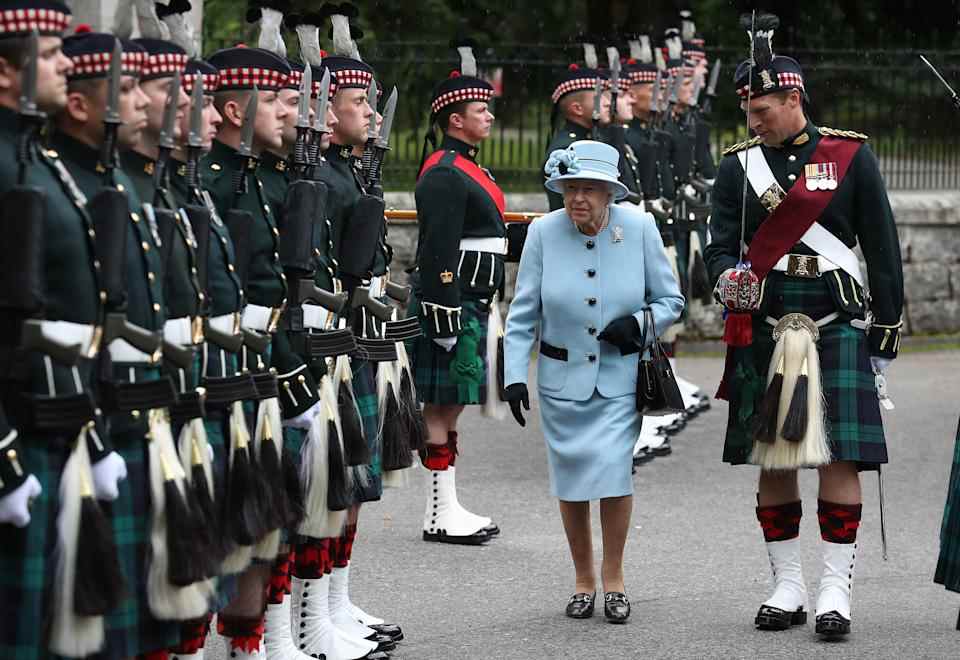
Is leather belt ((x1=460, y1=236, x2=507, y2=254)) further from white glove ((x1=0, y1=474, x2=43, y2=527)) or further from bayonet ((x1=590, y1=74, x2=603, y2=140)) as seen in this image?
white glove ((x1=0, y1=474, x2=43, y2=527))

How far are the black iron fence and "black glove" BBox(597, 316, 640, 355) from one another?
7.66 metres

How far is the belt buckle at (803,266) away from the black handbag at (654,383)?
20.5 inches

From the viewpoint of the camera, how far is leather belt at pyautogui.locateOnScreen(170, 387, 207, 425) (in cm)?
476

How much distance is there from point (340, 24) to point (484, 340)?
2095mm

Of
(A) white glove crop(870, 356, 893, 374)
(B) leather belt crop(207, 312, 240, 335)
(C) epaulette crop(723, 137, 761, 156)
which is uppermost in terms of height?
(C) epaulette crop(723, 137, 761, 156)

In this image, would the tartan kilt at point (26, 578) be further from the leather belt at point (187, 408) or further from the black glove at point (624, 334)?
the black glove at point (624, 334)

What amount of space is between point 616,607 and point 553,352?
937 mm

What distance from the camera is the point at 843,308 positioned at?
666 cm

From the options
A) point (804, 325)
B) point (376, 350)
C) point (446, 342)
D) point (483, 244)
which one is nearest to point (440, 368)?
point (446, 342)

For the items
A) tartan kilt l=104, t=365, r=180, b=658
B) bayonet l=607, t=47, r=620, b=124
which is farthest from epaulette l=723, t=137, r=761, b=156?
bayonet l=607, t=47, r=620, b=124

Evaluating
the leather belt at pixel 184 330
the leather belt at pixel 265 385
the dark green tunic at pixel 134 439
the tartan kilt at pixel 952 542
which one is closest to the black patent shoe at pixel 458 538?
the tartan kilt at pixel 952 542

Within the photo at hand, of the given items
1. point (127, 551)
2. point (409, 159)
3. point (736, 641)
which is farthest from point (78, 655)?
point (409, 159)

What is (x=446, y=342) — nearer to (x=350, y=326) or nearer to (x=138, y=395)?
(x=350, y=326)

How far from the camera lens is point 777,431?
21.9 ft
